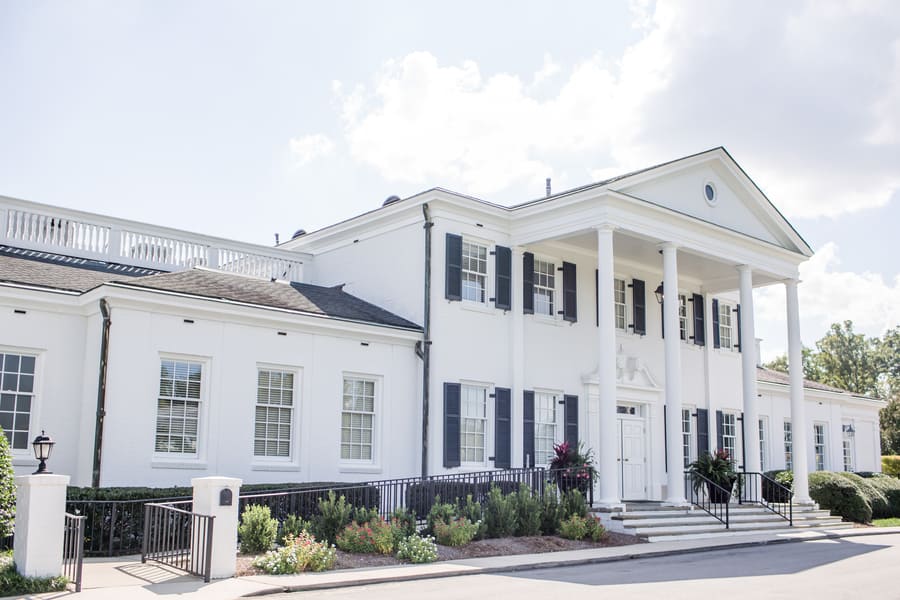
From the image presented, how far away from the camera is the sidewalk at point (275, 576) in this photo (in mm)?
11156

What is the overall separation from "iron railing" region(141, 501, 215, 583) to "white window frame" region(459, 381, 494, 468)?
782 centimetres

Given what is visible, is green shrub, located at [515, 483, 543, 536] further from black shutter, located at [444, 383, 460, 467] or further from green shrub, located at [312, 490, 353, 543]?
green shrub, located at [312, 490, 353, 543]

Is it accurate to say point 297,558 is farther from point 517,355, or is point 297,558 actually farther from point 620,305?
point 620,305

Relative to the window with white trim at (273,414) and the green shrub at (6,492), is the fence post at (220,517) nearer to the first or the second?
the green shrub at (6,492)

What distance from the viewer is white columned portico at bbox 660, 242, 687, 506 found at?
20.8m

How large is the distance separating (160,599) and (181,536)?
3.00 meters

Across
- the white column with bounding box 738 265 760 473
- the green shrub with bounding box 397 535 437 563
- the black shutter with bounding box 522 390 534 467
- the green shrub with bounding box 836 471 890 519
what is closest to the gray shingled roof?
the black shutter with bounding box 522 390 534 467

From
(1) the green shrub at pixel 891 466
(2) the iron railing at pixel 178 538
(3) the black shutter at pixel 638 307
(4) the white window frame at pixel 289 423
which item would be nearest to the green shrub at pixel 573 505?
(4) the white window frame at pixel 289 423

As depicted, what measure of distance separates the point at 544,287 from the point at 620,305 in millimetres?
2974

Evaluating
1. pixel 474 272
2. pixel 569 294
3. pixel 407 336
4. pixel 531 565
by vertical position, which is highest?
pixel 474 272

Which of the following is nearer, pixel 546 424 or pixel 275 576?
pixel 275 576

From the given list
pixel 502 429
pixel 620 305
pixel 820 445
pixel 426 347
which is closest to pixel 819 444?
pixel 820 445

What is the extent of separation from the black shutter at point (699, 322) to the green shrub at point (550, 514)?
10382 millimetres

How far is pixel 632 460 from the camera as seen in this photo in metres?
23.7
